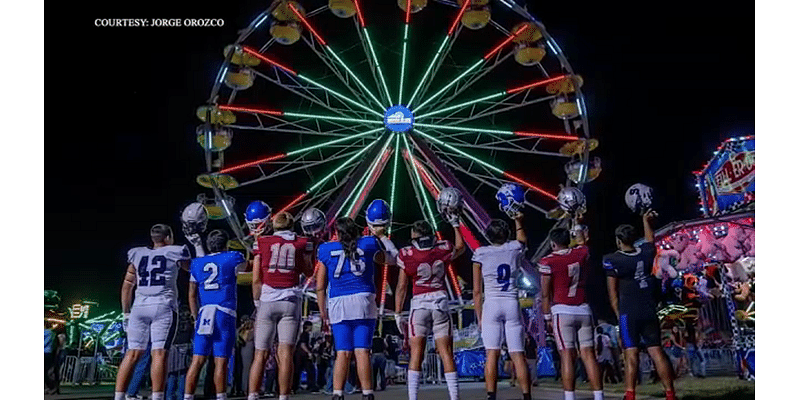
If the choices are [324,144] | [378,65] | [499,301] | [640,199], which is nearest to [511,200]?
[499,301]

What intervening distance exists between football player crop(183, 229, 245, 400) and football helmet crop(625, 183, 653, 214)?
3980 mm

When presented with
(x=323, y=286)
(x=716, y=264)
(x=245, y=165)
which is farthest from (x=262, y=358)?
(x=716, y=264)

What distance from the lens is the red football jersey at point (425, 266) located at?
7.86 m

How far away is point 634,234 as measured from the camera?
809 centimetres

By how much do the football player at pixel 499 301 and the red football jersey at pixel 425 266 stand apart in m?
0.34

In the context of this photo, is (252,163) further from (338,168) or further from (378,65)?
(378,65)

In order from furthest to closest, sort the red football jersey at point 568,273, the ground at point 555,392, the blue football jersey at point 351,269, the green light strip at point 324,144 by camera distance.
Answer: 1. the green light strip at point 324,144
2. the ground at point 555,392
3. the red football jersey at point 568,273
4. the blue football jersey at point 351,269

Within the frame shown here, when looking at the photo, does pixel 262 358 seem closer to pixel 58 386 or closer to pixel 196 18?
pixel 58 386

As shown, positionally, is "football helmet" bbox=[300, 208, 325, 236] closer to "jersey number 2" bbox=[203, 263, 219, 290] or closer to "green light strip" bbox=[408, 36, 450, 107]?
"jersey number 2" bbox=[203, 263, 219, 290]

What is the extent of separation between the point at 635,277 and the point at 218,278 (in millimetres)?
3932

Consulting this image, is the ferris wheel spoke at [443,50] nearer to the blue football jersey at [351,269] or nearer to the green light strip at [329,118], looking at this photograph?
the green light strip at [329,118]

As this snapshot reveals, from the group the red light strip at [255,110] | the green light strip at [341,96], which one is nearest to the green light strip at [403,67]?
the green light strip at [341,96]

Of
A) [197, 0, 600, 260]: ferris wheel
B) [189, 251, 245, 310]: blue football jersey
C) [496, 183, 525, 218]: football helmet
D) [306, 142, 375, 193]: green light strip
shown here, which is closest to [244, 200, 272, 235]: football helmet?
[189, 251, 245, 310]: blue football jersey

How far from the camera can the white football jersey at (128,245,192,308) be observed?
8.19 m
